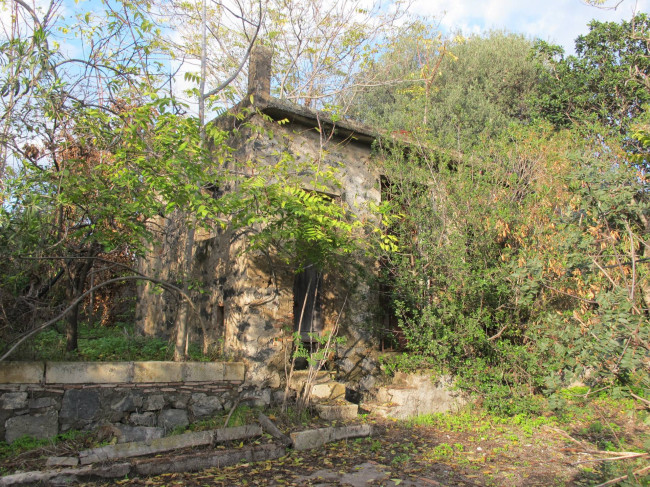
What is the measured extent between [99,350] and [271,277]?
2173mm

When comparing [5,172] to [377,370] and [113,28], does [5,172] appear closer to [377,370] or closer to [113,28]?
[113,28]

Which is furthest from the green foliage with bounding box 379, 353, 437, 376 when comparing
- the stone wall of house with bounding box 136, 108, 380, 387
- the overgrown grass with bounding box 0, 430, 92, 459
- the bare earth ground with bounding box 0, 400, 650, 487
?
the overgrown grass with bounding box 0, 430, 92, 459

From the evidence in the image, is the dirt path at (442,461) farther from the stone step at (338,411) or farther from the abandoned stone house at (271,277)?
A: the abandoned stone house at (271,277)

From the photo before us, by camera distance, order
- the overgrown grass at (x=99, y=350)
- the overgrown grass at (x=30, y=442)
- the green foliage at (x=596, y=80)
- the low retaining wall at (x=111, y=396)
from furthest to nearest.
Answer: the green foliage at (x=596, y=80) → the overgrown grass at (x=99, y=350) → the low retaining wall at (x=111, y=396) → the overgrown grass at (x=30, y=442)

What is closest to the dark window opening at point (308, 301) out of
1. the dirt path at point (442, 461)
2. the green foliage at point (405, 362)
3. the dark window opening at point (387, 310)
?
the dark window opening at point (387, 310)

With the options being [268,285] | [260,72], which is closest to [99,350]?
[268,285]

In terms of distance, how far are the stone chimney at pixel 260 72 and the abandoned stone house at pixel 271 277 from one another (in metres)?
0.02

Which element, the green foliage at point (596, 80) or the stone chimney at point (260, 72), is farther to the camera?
the green foliage at point (596, 80)

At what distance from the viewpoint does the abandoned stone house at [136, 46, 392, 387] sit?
20.5 ft

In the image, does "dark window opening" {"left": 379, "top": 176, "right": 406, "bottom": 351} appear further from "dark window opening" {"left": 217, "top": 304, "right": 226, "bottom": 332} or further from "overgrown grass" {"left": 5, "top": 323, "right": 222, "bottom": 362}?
"overgrown grass" {"left": 5, "top": 323, "right": 222, "bottom": 362}

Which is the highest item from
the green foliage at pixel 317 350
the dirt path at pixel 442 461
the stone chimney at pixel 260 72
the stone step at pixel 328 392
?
the stone chimney at pixel 260 72

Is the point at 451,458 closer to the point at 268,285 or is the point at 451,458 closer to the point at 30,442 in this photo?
the point at 268,285

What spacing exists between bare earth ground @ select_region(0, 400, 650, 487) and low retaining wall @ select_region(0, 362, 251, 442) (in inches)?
13.1

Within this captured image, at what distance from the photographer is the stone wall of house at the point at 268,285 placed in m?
6.23
